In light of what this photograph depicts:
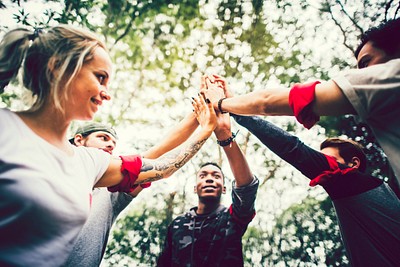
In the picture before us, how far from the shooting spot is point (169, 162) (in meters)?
2.23

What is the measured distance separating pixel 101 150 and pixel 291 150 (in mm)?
1825

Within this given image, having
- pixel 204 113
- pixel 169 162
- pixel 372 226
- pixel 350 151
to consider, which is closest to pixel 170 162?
pixel 169 162

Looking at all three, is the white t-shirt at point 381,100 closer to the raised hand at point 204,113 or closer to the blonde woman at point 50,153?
the raised hand at point 204,113

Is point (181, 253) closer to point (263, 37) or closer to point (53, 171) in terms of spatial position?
point (53, 171)

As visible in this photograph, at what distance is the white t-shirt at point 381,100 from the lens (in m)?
1.39

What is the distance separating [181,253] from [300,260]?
12336 mm

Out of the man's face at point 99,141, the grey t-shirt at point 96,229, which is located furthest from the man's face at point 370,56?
the man's face at point 99,141

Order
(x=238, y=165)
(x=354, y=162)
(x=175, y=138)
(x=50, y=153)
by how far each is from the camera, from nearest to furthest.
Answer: (x=50, y=153) → (x=175, y=138) → (x=354, y=162) → (x=238, y=165)

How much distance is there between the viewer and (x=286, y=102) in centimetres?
186

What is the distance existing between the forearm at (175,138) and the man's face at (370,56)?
1.68 metres

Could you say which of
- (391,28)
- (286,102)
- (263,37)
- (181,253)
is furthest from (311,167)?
(263,37)

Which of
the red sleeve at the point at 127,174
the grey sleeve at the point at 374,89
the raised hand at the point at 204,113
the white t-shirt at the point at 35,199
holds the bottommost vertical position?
the white t-shirt at the point at 35,199

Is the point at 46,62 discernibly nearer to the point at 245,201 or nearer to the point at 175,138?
the point at 175,138

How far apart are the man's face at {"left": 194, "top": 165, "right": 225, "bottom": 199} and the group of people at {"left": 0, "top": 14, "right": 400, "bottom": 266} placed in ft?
5.21
